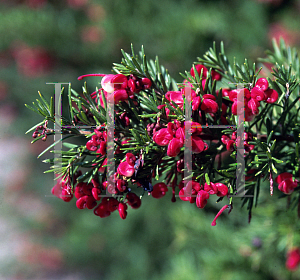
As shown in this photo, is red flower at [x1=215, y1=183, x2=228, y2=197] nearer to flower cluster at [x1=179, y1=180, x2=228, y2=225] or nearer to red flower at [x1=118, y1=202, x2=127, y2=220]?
flower cluster at [x1=179, y1=180, x2=228, y2=225]

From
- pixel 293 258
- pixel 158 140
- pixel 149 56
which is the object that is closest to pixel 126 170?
pixel 158 140

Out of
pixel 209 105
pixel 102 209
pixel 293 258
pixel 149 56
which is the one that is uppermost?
pixel 149 56

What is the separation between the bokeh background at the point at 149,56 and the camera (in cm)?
100

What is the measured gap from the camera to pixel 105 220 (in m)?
1.75

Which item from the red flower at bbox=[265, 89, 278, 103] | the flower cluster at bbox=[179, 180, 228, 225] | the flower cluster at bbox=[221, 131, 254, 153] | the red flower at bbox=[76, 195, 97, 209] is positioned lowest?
the red flower at bbox=[76, 195, 97, 209]

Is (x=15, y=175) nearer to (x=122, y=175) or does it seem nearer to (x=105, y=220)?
(x=105, y=220)

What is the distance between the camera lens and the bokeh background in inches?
39.2

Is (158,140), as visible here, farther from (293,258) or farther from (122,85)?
(293,258)

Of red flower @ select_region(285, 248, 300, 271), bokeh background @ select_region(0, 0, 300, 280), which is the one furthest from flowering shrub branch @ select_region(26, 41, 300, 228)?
bokeh background @ select_region(0, 0, 300, 280)

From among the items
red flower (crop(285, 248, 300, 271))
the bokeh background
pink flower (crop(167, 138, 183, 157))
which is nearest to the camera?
pink flower (crop(167, 138, 183, 157))

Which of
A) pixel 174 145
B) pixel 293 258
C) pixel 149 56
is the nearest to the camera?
pixel 174 145

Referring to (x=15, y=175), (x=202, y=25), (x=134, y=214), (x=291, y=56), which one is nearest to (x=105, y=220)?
(x=134, y=214)

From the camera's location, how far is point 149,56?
54.1 inches

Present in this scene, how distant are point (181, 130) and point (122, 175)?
89mm
